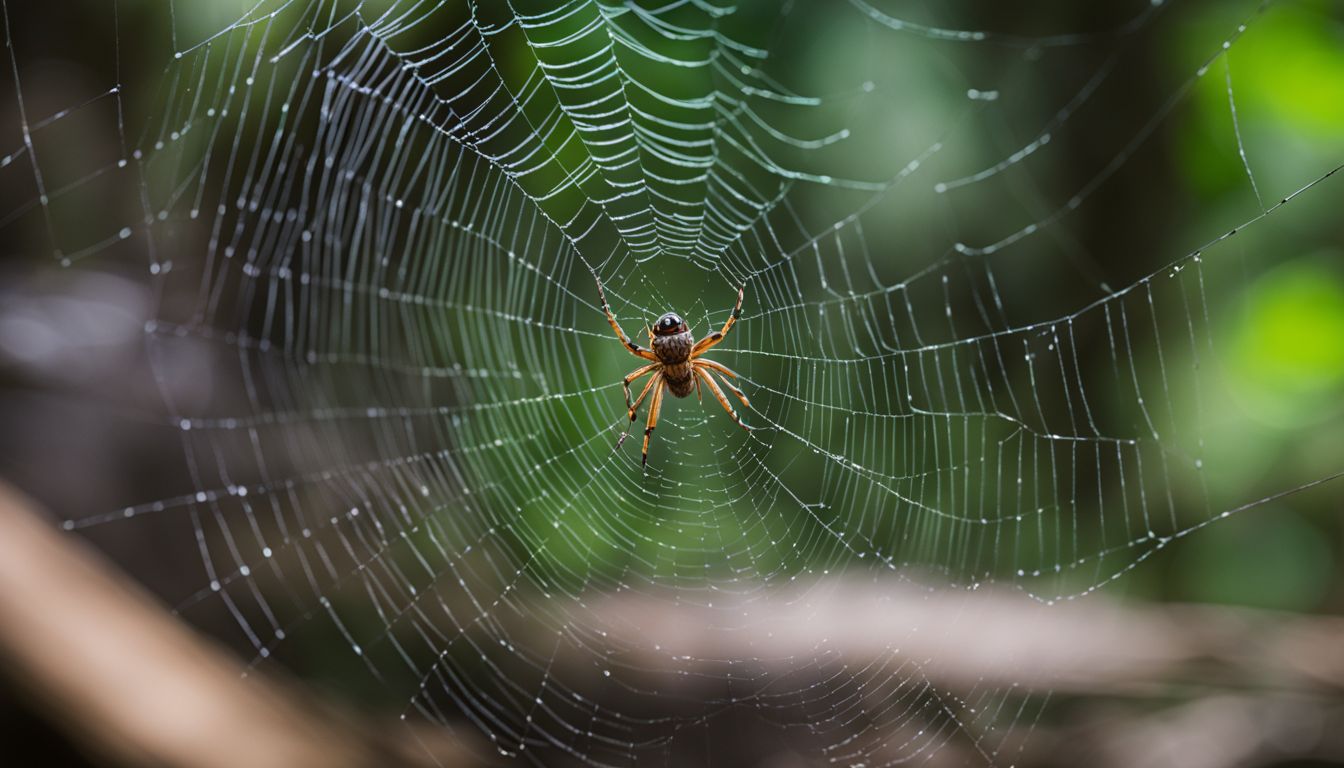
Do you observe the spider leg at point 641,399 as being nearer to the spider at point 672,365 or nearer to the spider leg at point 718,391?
the spider at point 672,365

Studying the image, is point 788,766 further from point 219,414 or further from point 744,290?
point 219,414

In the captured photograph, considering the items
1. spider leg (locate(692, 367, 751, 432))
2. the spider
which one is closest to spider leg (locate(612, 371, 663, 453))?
the spider

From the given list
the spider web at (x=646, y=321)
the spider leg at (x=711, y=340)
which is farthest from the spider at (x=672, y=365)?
the spider web at (x=646, y=321)

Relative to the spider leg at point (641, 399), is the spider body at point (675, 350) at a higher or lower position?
higher

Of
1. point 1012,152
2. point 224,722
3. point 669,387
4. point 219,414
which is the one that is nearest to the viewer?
point 224,722

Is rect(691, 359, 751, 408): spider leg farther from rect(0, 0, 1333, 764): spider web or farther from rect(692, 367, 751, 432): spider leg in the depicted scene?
rect(0, 0, 1333, 764): spider web

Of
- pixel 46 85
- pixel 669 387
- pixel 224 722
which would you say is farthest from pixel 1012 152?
pixel 46 85
